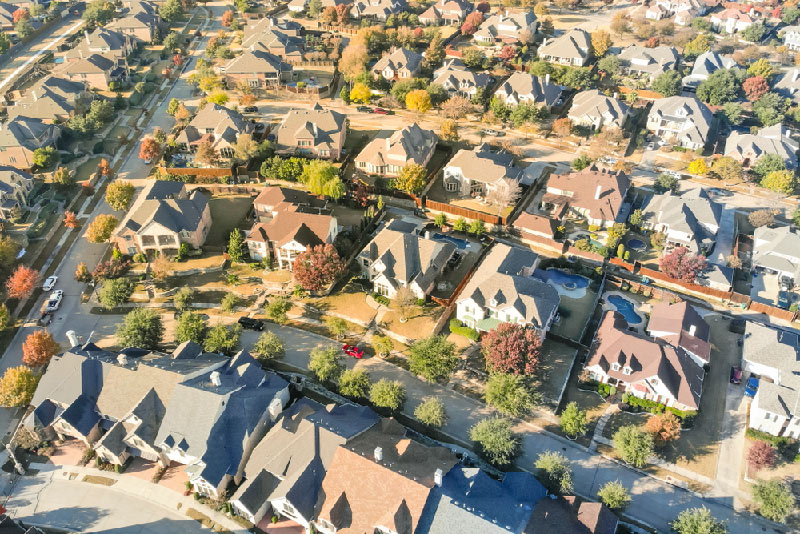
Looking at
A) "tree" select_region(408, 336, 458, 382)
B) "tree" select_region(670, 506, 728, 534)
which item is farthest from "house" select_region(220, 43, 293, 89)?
"tree" select_region(670, 506, 728, 534)

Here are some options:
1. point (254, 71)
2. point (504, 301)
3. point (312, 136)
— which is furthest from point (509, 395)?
point (254, 71)

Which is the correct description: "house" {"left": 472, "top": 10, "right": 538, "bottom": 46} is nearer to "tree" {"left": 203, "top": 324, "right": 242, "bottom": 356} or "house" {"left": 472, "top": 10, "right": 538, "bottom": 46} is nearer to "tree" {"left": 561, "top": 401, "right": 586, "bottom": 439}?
"tree" {"left": 203, "top": 324, "right": 242, "bottom": 356}

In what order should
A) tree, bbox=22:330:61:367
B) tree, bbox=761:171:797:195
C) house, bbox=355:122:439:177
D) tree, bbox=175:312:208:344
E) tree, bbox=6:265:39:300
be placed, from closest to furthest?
tree, bbox=22:330:61:367, tree, bbox=175:312:208:344, tree, bbox=6:265:39:300, tree, bbox=761:171:797:195, house, bbox=355:122:439:177

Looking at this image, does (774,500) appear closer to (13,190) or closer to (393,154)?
(393,154)

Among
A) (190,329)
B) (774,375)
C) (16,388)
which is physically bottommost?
(774,375)

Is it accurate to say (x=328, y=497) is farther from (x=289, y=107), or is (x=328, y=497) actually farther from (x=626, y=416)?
(x=289, y=107)
